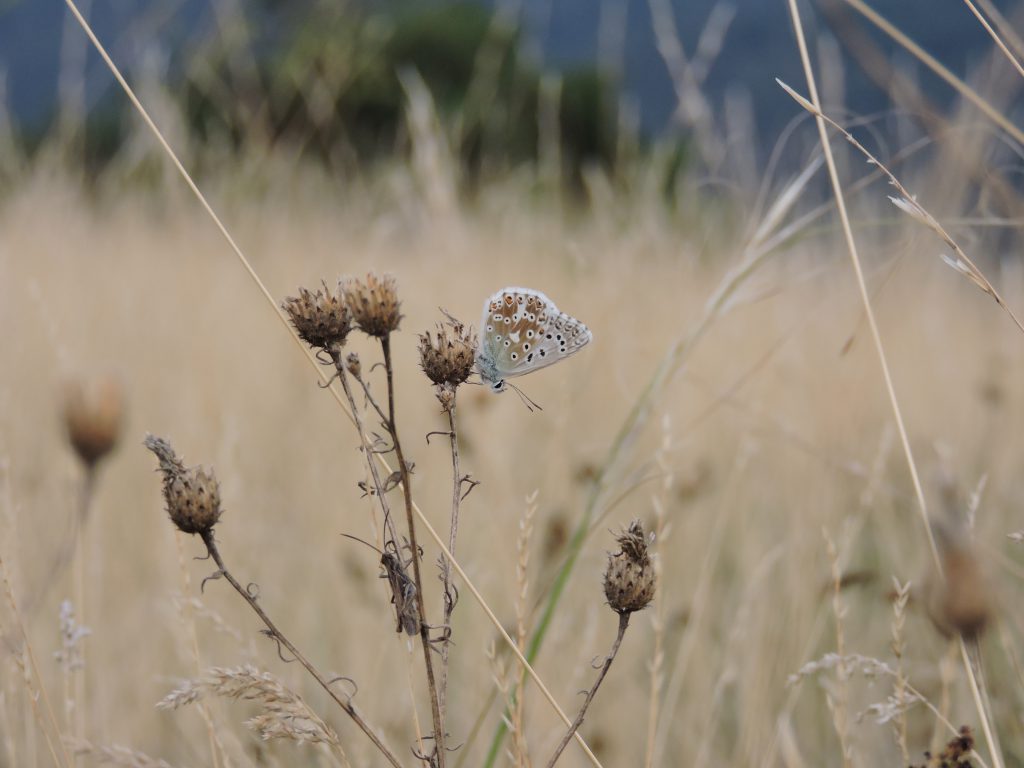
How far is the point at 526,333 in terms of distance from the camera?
34.1 inches

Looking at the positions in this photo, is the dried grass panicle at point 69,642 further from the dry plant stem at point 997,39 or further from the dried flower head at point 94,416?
the dry plant stem at point 997,39

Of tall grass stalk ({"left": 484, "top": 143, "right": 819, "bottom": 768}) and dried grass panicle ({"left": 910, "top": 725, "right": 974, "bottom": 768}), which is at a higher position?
tall grass stalk ({"left": 484, "top": 143, "right": 819, "bottom": 768})

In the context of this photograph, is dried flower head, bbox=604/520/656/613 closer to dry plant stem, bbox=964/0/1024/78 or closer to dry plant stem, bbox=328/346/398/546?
dry plant stem, bbox=328/346/398/546

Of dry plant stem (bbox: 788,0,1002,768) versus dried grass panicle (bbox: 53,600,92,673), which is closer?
dry plant stem (bbox: 788,0,1002,768)

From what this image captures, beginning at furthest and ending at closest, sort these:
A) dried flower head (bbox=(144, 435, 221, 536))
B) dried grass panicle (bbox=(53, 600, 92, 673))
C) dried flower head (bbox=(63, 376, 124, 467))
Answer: dried grass panicle (bbox=(53, 600, 92, 673)) < dried flower head (bbox=(63, 376, 124, 467)) < dried flower head (bbox=(144, 435, 221, 536))

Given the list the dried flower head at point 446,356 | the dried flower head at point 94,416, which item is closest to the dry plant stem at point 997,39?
the dried flower head at point 446,356

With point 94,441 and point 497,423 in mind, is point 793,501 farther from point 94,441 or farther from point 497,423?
point 94,441

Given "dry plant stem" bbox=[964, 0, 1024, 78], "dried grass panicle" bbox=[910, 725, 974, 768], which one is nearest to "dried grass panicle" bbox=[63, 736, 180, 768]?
"dried grass panicle" bbox=[910, 725, 974, 768]

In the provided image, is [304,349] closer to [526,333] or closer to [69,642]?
[526,333]

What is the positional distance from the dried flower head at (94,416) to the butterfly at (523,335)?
319mm

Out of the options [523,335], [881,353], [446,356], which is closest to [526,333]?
[523,335]

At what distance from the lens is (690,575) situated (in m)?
1.80

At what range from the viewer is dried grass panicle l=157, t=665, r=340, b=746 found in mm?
640

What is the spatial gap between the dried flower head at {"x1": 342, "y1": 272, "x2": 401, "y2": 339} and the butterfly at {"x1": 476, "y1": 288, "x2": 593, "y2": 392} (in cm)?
18
